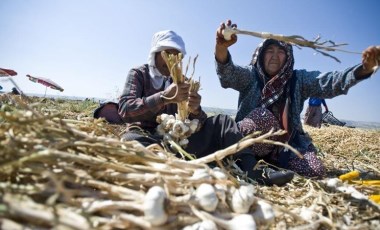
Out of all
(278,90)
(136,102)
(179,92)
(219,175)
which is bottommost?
(219,175)

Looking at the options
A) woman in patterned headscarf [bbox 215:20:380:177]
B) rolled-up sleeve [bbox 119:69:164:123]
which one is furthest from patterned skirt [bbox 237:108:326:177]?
rolled-up sleeve [bbox 119:69:164:123]

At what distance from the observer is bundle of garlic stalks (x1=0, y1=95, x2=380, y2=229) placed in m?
0.82

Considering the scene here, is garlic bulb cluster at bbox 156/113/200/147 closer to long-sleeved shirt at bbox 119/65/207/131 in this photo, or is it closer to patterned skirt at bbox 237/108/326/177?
long-sleeved shirt at bbox 119/65/207/131

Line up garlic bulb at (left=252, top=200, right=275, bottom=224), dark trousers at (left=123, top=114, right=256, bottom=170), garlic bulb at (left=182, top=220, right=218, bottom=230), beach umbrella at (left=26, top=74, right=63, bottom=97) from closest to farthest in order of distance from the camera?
1. garlic bulb at (left=182, top=220, right=218, bottom=230)
2. garlic bulb at (left=252, top=200, right=275, bottom=224)
3. dark trousers at (left=123, top=114, right=256, bottom=170)
4. beach umbrella at (left=26, top=74, right=63, bottom=97)

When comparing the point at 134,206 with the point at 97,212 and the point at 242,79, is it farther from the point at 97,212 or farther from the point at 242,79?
the point at 242,79

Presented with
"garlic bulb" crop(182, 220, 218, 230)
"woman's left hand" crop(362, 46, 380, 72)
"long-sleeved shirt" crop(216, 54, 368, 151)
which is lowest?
"garlic bulb" crop(182, 220, 218, 230)

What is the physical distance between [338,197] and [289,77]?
1.66 m

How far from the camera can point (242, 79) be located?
Result: 295 centimetres

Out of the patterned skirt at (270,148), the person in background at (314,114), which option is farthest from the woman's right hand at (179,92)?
the person in background at (314,114)

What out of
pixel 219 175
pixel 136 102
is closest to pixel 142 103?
pixel 136 102

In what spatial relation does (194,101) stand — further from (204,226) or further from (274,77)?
(204,226)

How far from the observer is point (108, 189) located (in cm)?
99

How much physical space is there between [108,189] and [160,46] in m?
1.83

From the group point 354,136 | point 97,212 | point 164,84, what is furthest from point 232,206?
point 354,136
